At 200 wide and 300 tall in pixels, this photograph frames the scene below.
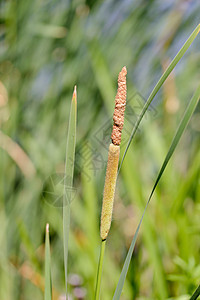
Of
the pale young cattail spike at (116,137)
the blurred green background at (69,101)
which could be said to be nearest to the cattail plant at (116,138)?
the pale young cattail spike at (116,137)

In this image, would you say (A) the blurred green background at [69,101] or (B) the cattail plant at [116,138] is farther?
(A) the blurred green background at [69,101]

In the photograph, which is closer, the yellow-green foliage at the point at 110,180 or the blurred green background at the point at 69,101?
the yellow-green foliage at the point at 110,180

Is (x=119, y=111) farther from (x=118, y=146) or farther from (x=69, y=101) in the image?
(x=69, y=101)

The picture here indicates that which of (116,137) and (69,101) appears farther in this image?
(69,101)

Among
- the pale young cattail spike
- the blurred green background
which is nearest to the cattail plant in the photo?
the pale young cattail spike

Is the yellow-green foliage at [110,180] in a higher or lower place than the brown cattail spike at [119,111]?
lower

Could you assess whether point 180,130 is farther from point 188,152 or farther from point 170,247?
point 188,152

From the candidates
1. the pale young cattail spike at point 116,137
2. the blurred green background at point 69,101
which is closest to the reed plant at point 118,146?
the pale young cattail spike at point 116,137

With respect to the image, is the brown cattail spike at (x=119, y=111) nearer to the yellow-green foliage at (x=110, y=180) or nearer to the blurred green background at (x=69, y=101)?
the yellow-green foliage at (x=110, y=180)

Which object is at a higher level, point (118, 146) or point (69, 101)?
point (69, 101)

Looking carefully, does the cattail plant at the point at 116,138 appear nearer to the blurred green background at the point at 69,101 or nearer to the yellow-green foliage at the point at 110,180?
the yellow-green foliage at the point at 110,180

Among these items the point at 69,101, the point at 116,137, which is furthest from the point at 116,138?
the point at 69,101
